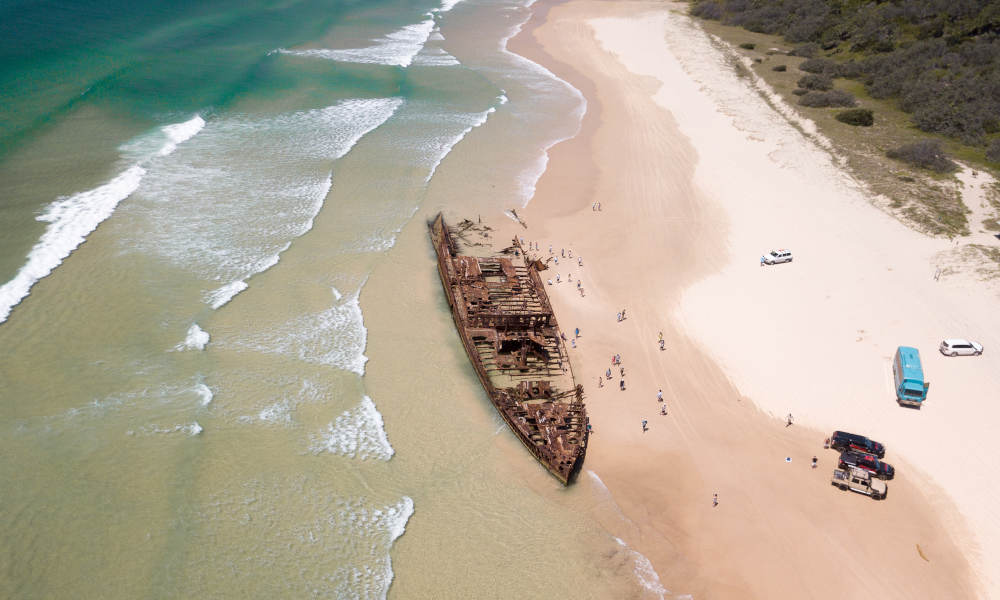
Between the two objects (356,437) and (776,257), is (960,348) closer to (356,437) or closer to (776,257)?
(776,257)

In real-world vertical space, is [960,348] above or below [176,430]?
below

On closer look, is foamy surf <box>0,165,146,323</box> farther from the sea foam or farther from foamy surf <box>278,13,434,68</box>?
foamy surf <box>278,13,434,68</box>

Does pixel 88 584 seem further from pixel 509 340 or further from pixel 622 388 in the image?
pixel 622 388

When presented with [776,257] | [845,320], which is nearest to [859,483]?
[845,320]

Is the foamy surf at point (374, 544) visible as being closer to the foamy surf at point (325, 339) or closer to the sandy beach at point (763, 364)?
the foamy surf at point (325, 339)

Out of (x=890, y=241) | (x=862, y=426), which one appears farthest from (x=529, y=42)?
(x=862, y=426)

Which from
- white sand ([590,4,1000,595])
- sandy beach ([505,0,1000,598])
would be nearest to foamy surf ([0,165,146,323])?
sandy beach ([505,0,1000,598])

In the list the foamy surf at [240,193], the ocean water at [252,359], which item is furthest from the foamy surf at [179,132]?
the foamy surf at [240,193]
